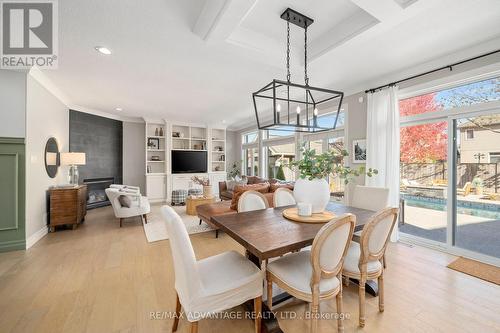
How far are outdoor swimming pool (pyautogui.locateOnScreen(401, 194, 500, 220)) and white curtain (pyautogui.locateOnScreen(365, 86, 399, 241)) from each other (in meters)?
0.46

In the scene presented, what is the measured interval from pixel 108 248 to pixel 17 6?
2940 millimetres

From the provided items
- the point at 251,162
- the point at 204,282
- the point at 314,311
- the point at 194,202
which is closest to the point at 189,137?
the point at 251,162

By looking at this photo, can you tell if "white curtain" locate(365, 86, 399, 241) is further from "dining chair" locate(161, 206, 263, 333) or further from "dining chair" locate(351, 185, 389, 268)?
"dining chair" locate(161, 206, 263, 333)

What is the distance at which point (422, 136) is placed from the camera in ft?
10.5

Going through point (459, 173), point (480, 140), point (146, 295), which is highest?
point (480, 140)

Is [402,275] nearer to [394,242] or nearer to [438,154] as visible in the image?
[394,242]

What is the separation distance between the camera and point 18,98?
2967mm

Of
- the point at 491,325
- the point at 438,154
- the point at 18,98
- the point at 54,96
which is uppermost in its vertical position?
the point at 54,96

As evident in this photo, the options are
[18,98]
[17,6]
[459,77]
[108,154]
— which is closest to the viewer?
[17,6]

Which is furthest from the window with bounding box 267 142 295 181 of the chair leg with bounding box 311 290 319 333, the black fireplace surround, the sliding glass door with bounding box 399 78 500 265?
the black fireplace surround

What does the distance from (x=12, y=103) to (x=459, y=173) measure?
637cm

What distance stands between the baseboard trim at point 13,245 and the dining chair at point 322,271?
12.3 feet

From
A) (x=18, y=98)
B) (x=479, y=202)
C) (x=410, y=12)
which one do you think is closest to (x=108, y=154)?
(x=18, y=98)

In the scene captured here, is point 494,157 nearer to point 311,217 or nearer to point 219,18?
point 311,217
